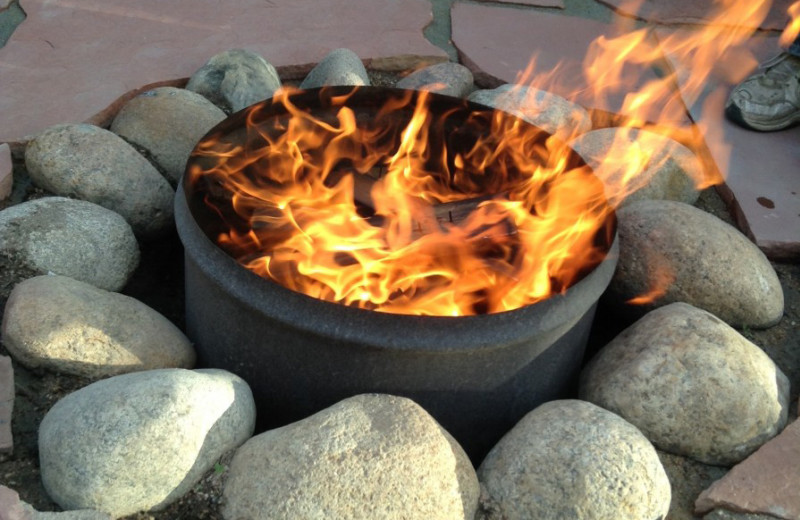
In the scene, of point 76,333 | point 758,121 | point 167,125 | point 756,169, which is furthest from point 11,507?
point 758,121

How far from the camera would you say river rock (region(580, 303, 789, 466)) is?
2262mm

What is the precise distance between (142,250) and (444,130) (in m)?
0.97

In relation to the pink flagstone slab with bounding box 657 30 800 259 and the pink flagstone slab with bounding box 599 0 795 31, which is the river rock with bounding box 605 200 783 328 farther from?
the pink flagstone slab with bounding box 599 0 795 31

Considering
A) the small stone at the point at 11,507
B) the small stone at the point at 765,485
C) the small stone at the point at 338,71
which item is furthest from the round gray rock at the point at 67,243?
the small stone at the point at 765,485

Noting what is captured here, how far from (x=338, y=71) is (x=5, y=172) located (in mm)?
1133

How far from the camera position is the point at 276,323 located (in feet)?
7.04

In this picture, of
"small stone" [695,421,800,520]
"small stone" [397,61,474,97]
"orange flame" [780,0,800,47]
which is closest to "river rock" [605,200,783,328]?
"small stone" [695,421,800,520]

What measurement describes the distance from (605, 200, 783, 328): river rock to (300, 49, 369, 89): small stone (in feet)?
3.68

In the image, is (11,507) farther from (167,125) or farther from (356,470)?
(167,125)

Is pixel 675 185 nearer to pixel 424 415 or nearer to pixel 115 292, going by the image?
pixel 424 415

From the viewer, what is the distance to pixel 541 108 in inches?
130

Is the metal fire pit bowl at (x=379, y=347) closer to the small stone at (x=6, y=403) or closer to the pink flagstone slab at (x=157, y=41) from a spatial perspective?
the small stone at (x=6, y=403)

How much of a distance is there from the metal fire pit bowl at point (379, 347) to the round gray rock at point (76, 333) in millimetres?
156

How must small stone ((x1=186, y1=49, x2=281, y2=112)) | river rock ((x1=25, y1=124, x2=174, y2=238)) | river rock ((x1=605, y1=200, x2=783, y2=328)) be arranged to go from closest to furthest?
river rock ((x1=605, y1=200, x2=783, y2=328)) < river rock ((x1=25, y1=124, x2=174, y2=238)) < small stone ((x1=186, y1=49, x2=281, y2=112))
